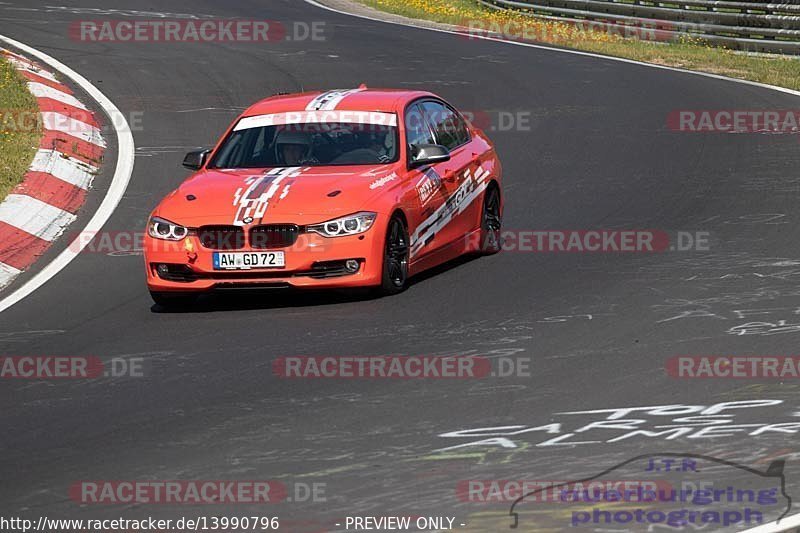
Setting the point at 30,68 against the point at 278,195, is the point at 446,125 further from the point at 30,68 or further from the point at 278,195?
the point at 30,68

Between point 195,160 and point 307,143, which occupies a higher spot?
point 307,143

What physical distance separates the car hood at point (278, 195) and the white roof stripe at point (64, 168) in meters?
3.99

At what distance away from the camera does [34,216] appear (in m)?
13.8

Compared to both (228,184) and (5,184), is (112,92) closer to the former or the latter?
(5,184)

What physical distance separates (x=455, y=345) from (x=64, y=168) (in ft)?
24.1

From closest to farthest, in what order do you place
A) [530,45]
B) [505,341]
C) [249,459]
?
[249,459], [505,341], [530,45]

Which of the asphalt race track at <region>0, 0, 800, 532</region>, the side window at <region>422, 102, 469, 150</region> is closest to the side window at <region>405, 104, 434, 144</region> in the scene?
the side window at <region>422, 102, 469, 150</region>

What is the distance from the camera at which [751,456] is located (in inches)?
267

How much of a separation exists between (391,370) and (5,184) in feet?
22.8

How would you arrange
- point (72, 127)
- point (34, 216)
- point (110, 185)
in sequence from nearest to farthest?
point (34, 216) < point (110, 185) < point (72, 127)

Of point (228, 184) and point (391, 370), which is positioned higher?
point (228, 184)

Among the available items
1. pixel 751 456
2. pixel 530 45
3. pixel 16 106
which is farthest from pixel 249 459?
pixel 530 45

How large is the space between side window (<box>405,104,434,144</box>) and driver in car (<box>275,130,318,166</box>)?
0.78 meters

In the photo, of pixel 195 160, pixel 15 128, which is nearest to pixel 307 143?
pixel 195 160
